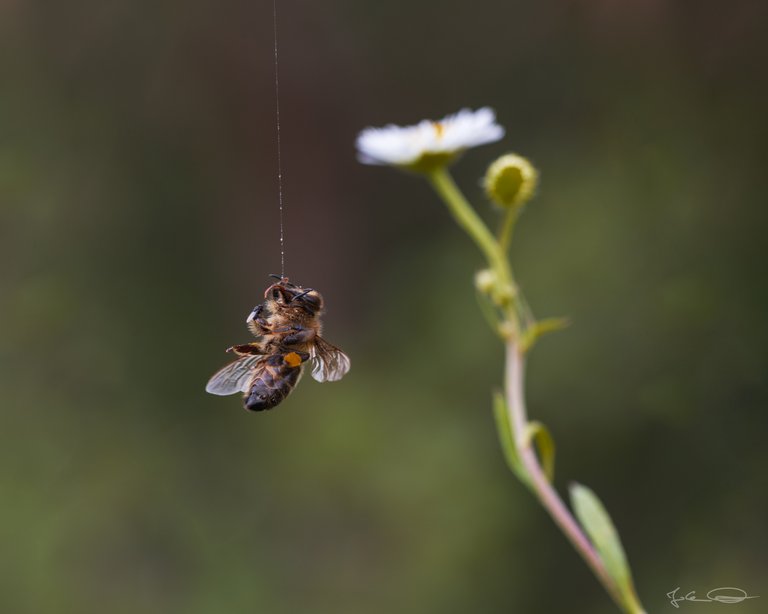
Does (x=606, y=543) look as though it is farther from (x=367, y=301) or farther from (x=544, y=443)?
(x=367, y=301)

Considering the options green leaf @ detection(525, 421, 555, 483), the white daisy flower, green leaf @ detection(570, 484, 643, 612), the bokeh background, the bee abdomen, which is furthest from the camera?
the bokeh background

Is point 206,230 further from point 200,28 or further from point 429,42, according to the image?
point 429,42

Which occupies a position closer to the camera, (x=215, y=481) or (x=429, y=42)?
(x=215, y=481)

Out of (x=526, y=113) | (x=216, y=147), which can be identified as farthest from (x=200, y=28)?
(x=526, y=113)

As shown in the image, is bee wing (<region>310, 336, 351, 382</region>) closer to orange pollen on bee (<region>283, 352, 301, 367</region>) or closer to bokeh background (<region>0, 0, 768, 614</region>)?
orange pollen on bee (<region>283, 352, 301, 367</region>)

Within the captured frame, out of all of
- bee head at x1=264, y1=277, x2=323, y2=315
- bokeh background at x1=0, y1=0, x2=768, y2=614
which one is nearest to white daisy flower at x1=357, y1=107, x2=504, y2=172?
bee head at x1=264, y1=277, x2=323, y2=315

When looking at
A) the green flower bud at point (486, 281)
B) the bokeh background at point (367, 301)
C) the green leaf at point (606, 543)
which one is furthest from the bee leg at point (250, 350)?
the bokeh background at point (367, 301)

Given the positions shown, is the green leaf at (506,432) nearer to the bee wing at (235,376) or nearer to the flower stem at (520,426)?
the flower stem at (520,426)
